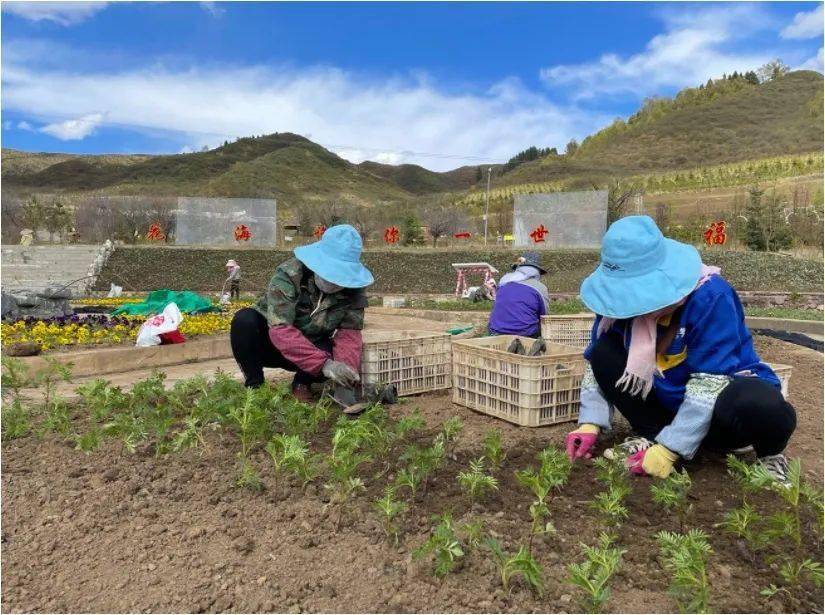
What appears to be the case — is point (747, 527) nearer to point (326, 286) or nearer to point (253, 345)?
point (326, 286)

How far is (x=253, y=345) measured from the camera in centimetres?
404

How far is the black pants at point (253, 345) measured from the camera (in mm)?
4031

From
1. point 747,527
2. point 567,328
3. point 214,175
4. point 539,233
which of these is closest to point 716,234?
point 539,233

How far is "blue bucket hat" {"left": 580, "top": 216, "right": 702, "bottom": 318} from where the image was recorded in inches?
100

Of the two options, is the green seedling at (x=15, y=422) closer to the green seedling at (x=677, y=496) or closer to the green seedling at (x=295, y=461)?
the green seedling at (x=295, y=461)

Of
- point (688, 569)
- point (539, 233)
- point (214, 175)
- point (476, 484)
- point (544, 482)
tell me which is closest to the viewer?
point (688, 569)

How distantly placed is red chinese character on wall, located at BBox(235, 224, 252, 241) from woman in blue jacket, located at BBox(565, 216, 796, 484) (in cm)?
2292

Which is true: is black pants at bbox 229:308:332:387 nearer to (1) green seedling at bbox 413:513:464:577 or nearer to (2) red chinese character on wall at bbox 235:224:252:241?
(1) green seedling at bbox 413:513:464:577

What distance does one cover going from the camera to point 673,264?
8.61 feet

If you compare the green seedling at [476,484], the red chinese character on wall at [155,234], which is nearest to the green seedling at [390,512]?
the green seedling at [476,484]

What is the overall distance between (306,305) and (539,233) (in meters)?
19.5

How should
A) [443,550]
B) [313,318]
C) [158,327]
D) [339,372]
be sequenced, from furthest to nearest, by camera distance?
[158,327]
[313,318]
[339,372]
[443,550]

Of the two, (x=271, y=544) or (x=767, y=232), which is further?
(x=767, y=232)

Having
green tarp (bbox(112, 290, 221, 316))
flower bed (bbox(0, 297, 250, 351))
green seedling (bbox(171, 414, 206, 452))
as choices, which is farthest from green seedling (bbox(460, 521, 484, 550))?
green tarp (bbox(112, 290, 221, 316))
